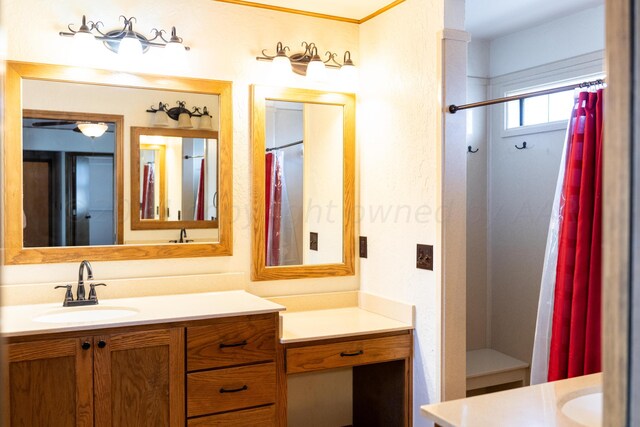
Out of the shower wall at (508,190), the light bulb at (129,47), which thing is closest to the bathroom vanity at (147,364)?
the light bulb at (129,47)

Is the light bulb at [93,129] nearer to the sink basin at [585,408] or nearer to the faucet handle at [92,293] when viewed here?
the faucet handle at [92,293]

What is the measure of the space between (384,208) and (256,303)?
914 millimetres

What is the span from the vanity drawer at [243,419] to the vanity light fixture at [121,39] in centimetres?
169

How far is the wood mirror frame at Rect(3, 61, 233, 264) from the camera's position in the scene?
8.12 feet

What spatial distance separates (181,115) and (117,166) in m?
0.41

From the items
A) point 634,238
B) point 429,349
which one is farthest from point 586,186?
point 634,238

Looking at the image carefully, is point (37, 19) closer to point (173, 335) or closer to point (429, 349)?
point (173, 335)

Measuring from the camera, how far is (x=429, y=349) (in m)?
2.69

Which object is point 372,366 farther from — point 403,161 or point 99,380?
point 99,380

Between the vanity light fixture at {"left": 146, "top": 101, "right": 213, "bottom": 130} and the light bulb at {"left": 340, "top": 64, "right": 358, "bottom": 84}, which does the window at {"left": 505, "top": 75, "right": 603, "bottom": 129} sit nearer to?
the light bulb at {"left": 340, "top": 64, "right": 358, "bottom": 84}

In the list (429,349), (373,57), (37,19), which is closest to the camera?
(37,19)

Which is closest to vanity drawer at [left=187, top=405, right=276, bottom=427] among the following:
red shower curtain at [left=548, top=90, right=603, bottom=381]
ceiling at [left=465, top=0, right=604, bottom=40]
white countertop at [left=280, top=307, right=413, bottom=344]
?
white countertop at [left=280, top=307, right=413, bottom=344]

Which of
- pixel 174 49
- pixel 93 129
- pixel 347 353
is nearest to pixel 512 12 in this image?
pixel 174 49

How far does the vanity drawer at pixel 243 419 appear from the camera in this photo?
A: 91.8 inches
